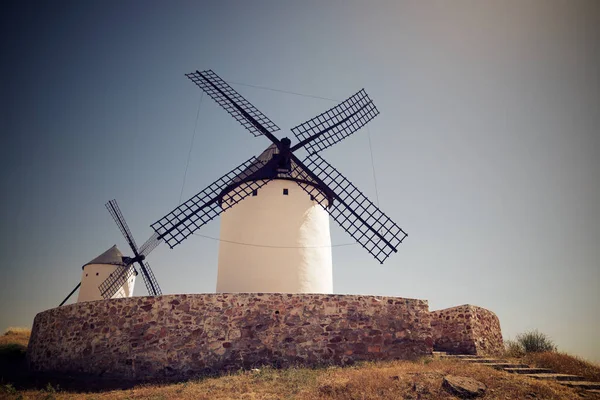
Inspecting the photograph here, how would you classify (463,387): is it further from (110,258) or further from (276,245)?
(110,258)

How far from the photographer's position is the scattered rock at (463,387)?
238 inches

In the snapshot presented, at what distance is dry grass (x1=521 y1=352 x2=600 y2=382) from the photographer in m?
7.83

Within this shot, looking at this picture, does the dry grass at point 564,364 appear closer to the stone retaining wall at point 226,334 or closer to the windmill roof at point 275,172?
the stone retaining wall at point 226,334

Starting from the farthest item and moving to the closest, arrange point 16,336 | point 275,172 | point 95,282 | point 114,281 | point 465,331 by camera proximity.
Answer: point 95,282, point 114,281, point 16,336, point 275,172, point 465,331

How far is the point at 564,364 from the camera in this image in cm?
840

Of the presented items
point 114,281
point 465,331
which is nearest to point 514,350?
point 465,331

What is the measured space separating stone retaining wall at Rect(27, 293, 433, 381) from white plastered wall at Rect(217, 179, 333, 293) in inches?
95.2

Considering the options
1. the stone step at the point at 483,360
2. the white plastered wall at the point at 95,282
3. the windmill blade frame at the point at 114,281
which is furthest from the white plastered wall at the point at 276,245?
the white plastered wall at the point at 95,282

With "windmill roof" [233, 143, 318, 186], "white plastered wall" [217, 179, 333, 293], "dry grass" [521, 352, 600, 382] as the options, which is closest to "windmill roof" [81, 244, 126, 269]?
"white plastered wall" [217, 179, 333, 293]

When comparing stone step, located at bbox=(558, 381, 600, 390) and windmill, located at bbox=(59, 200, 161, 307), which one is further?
windmill, located at bbox=(59, 200, 161, 307)

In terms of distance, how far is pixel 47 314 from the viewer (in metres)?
10.0

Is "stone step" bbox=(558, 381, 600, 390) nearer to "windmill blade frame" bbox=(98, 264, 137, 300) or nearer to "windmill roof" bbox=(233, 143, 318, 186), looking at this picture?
"windmill roof" bbox=(233, 143, 318, 186)

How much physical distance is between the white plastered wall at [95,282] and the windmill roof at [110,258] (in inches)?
7.4

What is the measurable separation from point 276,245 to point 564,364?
829 cm
